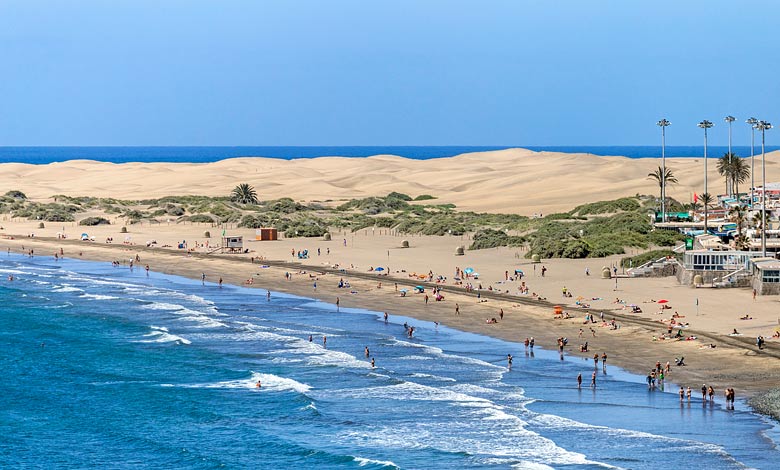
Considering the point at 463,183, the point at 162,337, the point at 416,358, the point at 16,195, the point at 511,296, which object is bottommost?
the point at 416,358

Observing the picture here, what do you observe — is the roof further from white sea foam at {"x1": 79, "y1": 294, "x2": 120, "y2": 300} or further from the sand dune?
the sand dune

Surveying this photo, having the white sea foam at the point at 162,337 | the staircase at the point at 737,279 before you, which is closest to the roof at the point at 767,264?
the staircase at the point at 737,279

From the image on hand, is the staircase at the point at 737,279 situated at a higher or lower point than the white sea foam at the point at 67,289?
higher

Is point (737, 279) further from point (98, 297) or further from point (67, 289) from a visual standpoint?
point (67, 289)

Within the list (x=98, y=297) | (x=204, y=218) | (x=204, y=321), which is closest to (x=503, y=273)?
(x=204, y=321)

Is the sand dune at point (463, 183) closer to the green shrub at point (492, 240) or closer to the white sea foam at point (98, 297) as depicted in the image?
the green shrub at point (492, 240)

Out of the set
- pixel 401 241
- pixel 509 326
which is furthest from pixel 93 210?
pixel 509 326
